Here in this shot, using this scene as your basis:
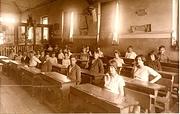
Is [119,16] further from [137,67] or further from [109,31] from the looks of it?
[137,67]

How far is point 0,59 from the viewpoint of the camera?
11.1m

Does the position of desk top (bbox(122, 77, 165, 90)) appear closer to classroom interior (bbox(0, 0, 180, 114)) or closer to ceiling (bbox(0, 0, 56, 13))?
classroom interior (bbox(0, 0, 180, 114))

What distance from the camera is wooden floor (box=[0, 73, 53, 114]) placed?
212 inches

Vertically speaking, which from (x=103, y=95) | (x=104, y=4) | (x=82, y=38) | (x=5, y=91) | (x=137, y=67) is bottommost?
(x=5, y=91)

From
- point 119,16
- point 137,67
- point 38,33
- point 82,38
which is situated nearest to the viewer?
point 137,67

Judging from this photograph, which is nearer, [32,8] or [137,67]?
[137,67]

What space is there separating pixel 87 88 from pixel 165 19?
522cm

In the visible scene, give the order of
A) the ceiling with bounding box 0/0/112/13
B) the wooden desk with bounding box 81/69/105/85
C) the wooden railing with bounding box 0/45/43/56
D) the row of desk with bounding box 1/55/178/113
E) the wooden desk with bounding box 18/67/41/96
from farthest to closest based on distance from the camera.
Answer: the ceiling with bounding box 0/0/112/13 < the wooden railing with bounding box 0/45/43/56 < the wooden desk with bounding box 18/67/41/96 < the wooden desk with bounding box 81/69/105/85 < the row of desk with bounding box 1/55/178/113

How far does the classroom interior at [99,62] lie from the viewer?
4.36m

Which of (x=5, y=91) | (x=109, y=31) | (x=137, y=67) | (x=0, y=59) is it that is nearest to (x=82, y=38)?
(x=109, y=31)

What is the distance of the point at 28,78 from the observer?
7.18 m

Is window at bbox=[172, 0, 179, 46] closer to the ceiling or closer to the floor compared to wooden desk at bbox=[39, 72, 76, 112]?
closer to the ceiling

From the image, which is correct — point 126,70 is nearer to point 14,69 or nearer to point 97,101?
point 97,101

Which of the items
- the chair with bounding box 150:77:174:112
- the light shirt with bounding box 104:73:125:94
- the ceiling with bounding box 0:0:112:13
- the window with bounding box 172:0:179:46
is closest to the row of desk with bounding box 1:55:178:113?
the light shirt with bounding box 104:73:125:94
